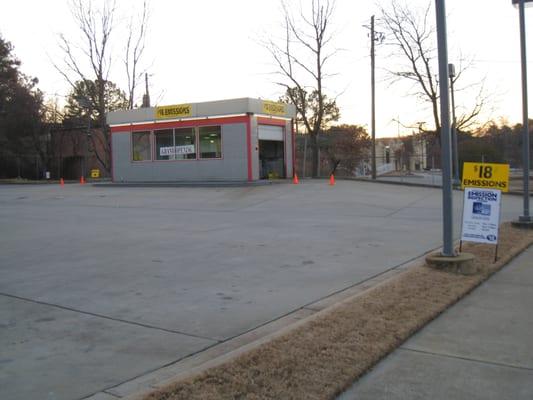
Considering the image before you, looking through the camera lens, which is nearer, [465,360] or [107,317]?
[465,360]

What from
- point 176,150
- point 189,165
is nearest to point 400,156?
point 176,150

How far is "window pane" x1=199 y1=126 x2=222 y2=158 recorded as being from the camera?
2625 centimetres

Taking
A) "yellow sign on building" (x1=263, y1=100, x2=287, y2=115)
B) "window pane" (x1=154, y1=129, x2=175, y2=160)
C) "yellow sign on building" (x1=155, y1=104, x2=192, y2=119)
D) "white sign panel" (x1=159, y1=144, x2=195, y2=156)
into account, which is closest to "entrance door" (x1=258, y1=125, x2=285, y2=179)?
"yellow sign on building" (x1=263, y1=100, x2=287, y2=115)

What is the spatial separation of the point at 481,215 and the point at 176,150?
20546 millimetres

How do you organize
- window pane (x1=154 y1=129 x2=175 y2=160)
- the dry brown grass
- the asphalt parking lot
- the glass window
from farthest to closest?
1. the glass window
2. window pane (x1=154 y1=129 x2=175 y2=160)
3. the asphalt parking lot
4. the dry brown grass

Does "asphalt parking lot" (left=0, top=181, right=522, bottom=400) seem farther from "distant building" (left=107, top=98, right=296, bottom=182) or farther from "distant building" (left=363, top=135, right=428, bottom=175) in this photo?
"distant building" (left=363, top=135, right=428, bottom=175)

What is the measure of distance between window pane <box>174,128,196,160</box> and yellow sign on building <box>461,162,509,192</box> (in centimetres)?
1935

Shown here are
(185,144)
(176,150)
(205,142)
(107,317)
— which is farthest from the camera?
(176,150)

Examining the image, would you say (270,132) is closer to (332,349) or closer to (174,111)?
(174,111)

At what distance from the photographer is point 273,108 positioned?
26.8m

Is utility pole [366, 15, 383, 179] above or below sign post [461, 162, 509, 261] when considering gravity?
above

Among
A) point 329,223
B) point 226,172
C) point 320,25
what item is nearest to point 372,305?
point 329,223

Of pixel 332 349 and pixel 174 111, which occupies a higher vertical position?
pixel 174 111

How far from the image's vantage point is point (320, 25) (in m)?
33.4
